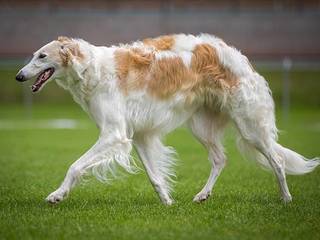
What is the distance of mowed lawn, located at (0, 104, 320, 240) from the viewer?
679 cm

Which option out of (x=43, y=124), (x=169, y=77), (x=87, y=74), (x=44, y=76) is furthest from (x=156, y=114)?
(x=43, y=124)

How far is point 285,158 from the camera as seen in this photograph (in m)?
9.40

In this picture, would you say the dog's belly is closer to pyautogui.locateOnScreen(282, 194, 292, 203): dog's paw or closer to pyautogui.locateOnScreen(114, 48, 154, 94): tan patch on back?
pyautogui.locateOnScreen(114, 48, 154, 94): tan patch on back

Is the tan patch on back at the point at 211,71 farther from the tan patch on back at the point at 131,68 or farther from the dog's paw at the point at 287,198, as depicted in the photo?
the dog's paw at the point at 287,198

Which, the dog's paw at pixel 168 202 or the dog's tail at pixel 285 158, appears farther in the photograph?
the dog's tail at pixel 285 158

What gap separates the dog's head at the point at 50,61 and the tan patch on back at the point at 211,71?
1612 mm

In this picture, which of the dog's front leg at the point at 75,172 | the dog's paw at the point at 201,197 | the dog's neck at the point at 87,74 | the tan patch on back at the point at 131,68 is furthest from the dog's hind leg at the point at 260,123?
the dog's front leg at the point at 75,172

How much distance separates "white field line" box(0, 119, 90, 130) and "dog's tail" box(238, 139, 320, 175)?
1471 centimetres

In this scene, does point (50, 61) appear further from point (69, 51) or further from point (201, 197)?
point (201, 197)

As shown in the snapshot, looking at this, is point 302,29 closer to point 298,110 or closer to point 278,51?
point 278,51

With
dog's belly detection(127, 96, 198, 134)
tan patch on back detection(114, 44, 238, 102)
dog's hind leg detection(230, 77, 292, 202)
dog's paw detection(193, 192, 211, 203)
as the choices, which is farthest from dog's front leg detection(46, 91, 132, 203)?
dog's hind leg detection(230, 77, 292, 202)

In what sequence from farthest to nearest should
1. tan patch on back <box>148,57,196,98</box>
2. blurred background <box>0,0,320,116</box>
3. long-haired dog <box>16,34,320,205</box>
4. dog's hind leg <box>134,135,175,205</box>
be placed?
blurred background <box>0,0,320,116</box>
dog's hind leg <box>134,135,175,205</box>
tan patch on back <box>148,57,196,98</box>
long-haired dog <box>16,34,320,205</box>

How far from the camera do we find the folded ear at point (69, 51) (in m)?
8.27

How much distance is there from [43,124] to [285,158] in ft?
53.9
